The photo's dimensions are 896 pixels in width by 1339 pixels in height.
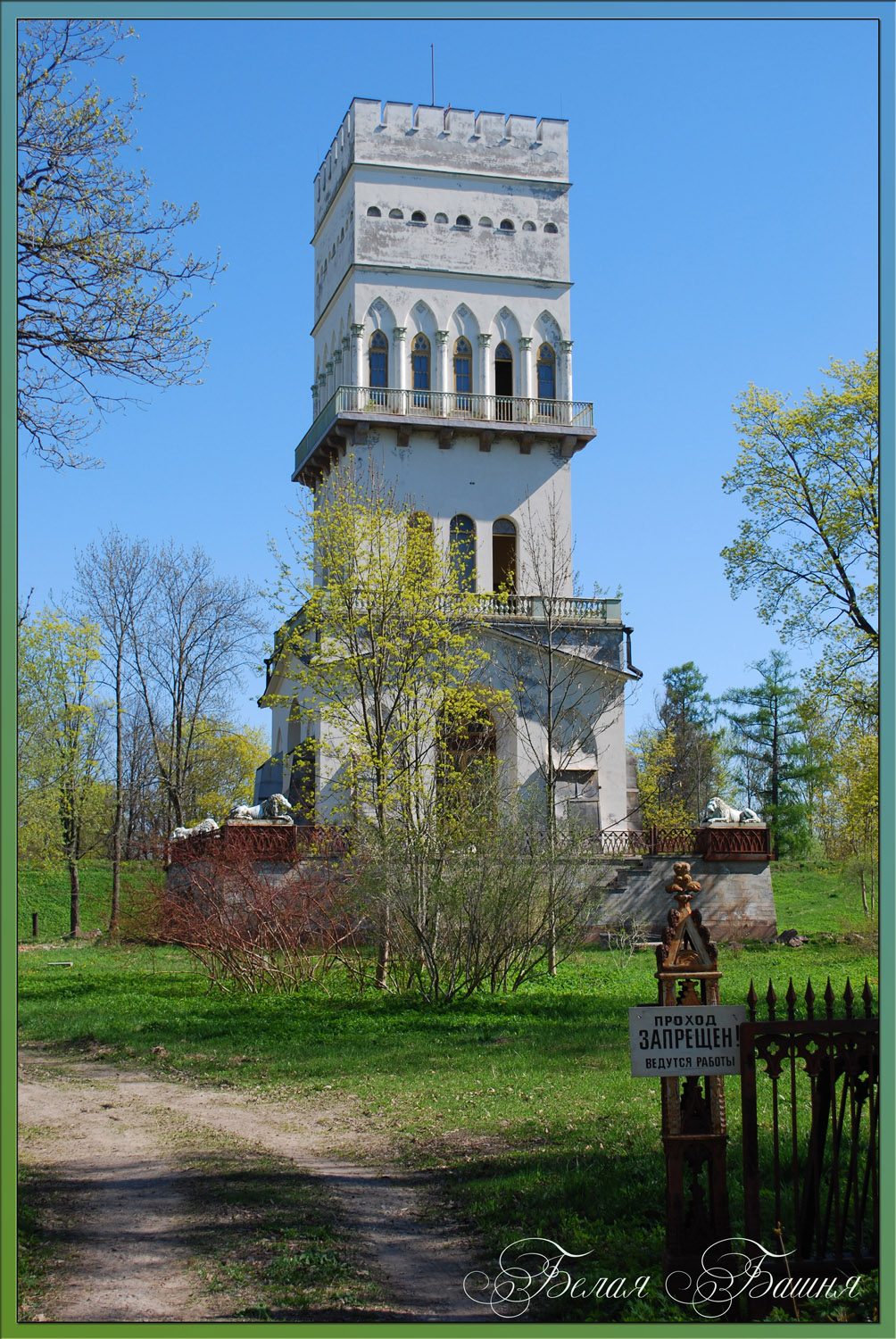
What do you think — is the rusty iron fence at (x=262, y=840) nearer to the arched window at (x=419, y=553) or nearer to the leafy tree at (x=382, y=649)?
the leafy tree at (x=382, y=649)

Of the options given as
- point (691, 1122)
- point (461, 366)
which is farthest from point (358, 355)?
point (691, 1122)

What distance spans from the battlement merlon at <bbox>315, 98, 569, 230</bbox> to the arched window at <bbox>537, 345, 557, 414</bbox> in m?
5.96

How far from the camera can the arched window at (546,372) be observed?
43.8 meters

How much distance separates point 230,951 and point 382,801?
453cm

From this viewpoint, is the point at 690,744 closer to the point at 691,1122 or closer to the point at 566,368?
the point at 566,368

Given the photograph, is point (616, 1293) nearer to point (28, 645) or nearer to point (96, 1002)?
point (96, 1002)

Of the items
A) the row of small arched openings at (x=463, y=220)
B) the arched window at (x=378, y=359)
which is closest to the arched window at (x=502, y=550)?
the arched window at (x=378, y=359)

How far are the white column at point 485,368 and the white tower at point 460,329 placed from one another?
59 mm

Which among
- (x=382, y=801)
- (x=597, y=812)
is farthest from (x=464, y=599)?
(x=597, y=812)

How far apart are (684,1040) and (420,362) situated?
38510 mm

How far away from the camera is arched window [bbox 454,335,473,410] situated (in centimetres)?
4309

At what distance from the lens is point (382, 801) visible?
913 inches

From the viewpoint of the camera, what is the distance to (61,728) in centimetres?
3812

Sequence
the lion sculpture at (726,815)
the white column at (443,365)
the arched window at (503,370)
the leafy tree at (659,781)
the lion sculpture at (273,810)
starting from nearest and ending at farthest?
the lion sculpture at (273,810) < the lion sculpture at (726,815) < the white column at (443,365) < the arched window at (503,370) < the leafy tree at (659,781)
